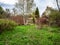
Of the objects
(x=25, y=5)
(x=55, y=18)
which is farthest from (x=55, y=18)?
(x=25, y=5)

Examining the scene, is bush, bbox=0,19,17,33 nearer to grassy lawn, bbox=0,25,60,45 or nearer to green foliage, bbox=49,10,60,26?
grassy lawn, bbox=0,25,60,45

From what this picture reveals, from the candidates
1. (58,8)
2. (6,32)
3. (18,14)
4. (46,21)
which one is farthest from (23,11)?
(6,32)

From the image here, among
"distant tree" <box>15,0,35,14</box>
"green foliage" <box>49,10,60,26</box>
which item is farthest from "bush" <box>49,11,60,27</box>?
"distant tree" <box>15,0,35,14</box>

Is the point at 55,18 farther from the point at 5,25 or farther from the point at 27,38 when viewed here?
the point at 27,38

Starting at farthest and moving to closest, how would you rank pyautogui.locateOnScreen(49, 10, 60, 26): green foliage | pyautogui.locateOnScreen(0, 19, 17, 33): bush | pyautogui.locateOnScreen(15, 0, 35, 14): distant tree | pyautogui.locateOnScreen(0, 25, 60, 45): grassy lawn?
pyautogui.locateOnScreen(15, 0, 35, 14): distant tree < pyautogui.locateOnScreen(49, 10, 60, 26): green foliage < pyautogui.locateOnScreen(0, 19, 17, 33): bush < pyautogui.locateOnScreen(0, 25, 60, 45): grassy lawn

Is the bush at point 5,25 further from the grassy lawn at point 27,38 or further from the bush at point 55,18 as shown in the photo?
the bush at point 55,18

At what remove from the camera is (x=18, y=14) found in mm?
11656

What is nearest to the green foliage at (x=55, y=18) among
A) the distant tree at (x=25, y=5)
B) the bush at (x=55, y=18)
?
the bush at (x=55, y=18)

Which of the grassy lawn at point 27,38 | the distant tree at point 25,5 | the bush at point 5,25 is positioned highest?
the distant tree at point 25,5

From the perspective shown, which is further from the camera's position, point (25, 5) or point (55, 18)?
point (25, 5)

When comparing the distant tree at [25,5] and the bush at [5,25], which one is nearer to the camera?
the bush at [5,25]

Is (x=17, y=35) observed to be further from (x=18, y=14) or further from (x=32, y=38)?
(x=18, y=14)

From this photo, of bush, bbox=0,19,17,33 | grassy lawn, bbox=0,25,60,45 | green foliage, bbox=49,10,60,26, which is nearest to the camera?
grassy lawn, bbox=0,25,60,45

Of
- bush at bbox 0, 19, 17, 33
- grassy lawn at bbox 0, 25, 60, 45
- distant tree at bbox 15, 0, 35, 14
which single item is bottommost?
grassy lawn at bbox 0, 25, 60, 45
